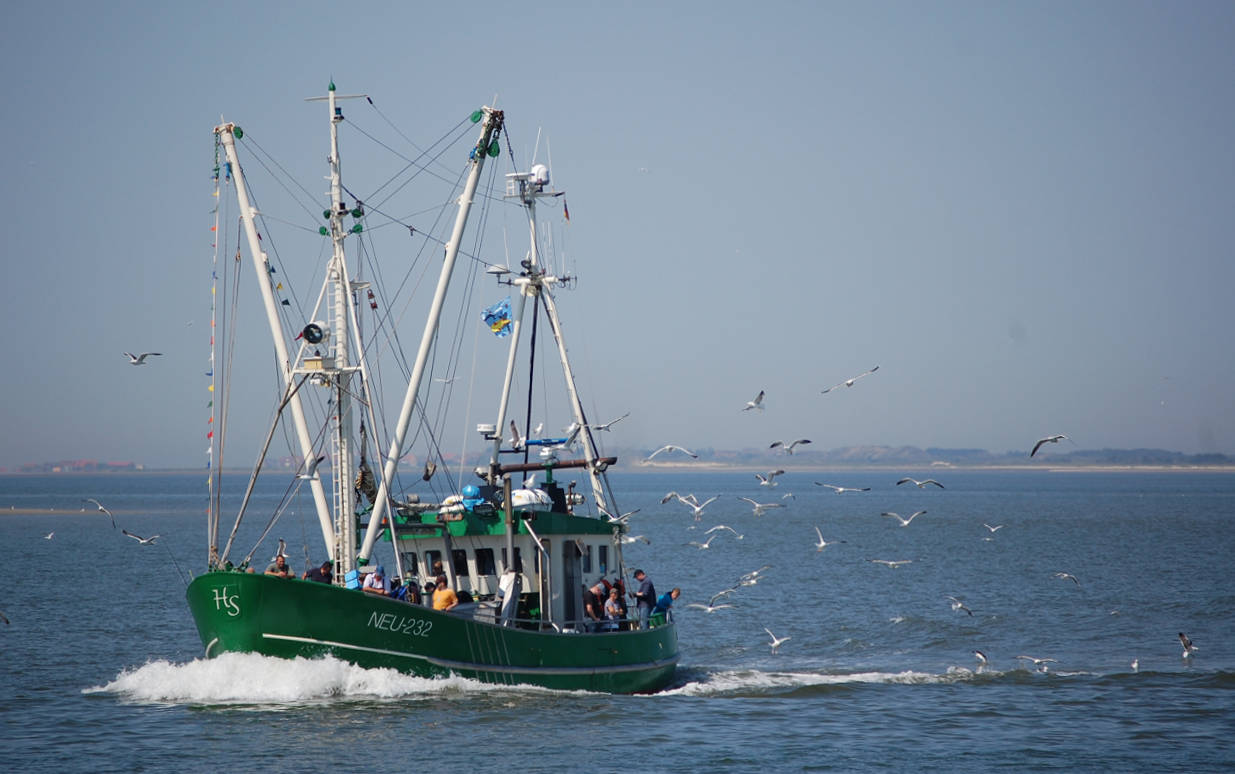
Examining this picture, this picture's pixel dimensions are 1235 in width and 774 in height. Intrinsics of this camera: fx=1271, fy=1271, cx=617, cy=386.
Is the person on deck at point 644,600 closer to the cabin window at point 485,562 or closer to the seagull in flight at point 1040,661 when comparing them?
the cabin window at point 485,562

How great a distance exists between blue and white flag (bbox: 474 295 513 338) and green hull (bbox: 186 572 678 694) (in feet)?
22.8

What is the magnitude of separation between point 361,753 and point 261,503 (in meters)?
130

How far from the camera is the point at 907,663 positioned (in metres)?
31.2

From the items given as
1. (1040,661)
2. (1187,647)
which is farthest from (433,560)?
(1187,647)

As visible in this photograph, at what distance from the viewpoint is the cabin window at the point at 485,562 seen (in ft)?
82.9

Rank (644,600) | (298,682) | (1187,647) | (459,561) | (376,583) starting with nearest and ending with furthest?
(298,682), (376,583), (459,561), (644,600), (1187,647)

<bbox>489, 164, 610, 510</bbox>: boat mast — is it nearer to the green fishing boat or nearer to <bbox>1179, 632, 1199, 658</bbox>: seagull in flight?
the green fishing boat

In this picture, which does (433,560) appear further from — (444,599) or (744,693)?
(744,693)

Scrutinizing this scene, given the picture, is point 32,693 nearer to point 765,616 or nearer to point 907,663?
point 907,663

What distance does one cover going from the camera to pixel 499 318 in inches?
1085

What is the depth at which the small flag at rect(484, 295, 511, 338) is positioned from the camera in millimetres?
27516

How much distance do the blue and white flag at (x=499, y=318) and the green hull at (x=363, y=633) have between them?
274 inches

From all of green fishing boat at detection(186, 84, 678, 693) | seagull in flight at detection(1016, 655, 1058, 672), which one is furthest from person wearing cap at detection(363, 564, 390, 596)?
seagull in flight at detection(1016, 655, 1058, 672)

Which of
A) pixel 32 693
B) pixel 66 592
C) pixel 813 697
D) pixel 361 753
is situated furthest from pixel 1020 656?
pixel 66 592
